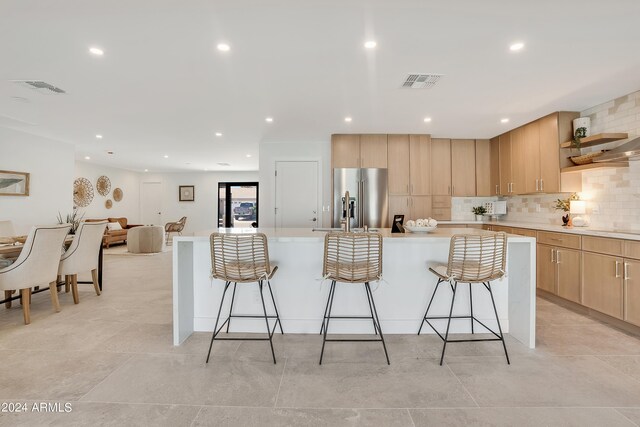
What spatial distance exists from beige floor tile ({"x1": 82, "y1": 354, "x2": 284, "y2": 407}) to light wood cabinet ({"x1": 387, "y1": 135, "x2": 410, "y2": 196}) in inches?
150

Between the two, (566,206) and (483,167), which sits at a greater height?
(483,167)

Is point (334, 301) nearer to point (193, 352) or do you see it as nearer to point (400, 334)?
point (400, 334)

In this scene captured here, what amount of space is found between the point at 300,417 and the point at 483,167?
542 centimetres

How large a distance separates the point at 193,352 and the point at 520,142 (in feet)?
17.1

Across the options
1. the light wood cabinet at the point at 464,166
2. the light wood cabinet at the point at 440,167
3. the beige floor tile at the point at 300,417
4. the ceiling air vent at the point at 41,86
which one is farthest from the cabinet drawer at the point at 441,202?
the ceiling air vent at the point at 41,86

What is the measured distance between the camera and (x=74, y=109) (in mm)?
4133

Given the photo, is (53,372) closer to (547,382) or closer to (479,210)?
(547,382)

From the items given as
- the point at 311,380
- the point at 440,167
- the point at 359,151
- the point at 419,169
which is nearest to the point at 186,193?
the point at 359,151

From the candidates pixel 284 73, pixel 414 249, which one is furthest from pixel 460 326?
pixel 284 73

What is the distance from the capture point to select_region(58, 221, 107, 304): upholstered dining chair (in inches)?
144

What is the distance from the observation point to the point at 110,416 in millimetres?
1688

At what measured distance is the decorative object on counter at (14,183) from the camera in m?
5.16

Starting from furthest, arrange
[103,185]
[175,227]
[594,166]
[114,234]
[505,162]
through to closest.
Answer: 1. [175,227]
2. [103,185]
3. [114,234]
4. [505,162]
5. [594,166]

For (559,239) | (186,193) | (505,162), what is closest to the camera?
(559,239)
